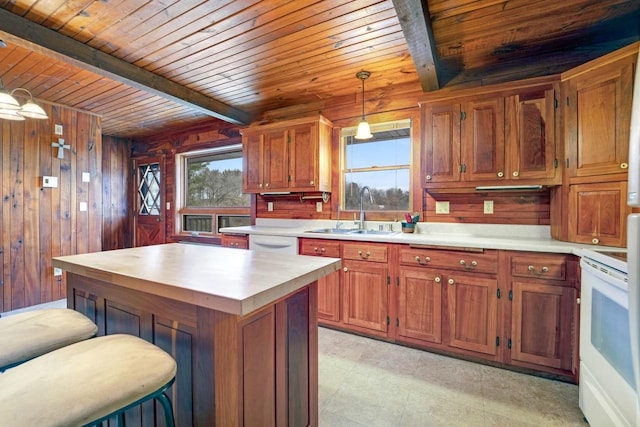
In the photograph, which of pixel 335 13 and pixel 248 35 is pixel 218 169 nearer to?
pixel 248 35

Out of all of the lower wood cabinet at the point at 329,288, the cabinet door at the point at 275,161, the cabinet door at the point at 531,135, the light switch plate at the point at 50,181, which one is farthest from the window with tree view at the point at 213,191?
the cabinet door at the point at 531,135

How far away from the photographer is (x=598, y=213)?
1.91 metres

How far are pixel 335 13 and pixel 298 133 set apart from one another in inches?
57.0

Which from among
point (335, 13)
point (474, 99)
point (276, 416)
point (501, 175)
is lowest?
point (276, 416)

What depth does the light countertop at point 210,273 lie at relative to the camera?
0.87 m

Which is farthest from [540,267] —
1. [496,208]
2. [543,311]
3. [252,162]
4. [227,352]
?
[252,162]

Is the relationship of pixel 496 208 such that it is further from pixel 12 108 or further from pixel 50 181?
pixel 50 181

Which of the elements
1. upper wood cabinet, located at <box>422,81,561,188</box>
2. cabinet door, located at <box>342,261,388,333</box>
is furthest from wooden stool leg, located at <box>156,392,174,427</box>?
upper wood cabinet, located at <box>422,81,561,188</box>

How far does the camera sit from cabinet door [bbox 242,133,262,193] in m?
3.51

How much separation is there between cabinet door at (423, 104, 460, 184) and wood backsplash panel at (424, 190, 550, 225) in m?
0.33

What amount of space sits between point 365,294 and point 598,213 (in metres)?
1.74

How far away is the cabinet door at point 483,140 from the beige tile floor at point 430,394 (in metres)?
1.51

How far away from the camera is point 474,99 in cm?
238

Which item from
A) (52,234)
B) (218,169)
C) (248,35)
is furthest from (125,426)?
(218,169)
